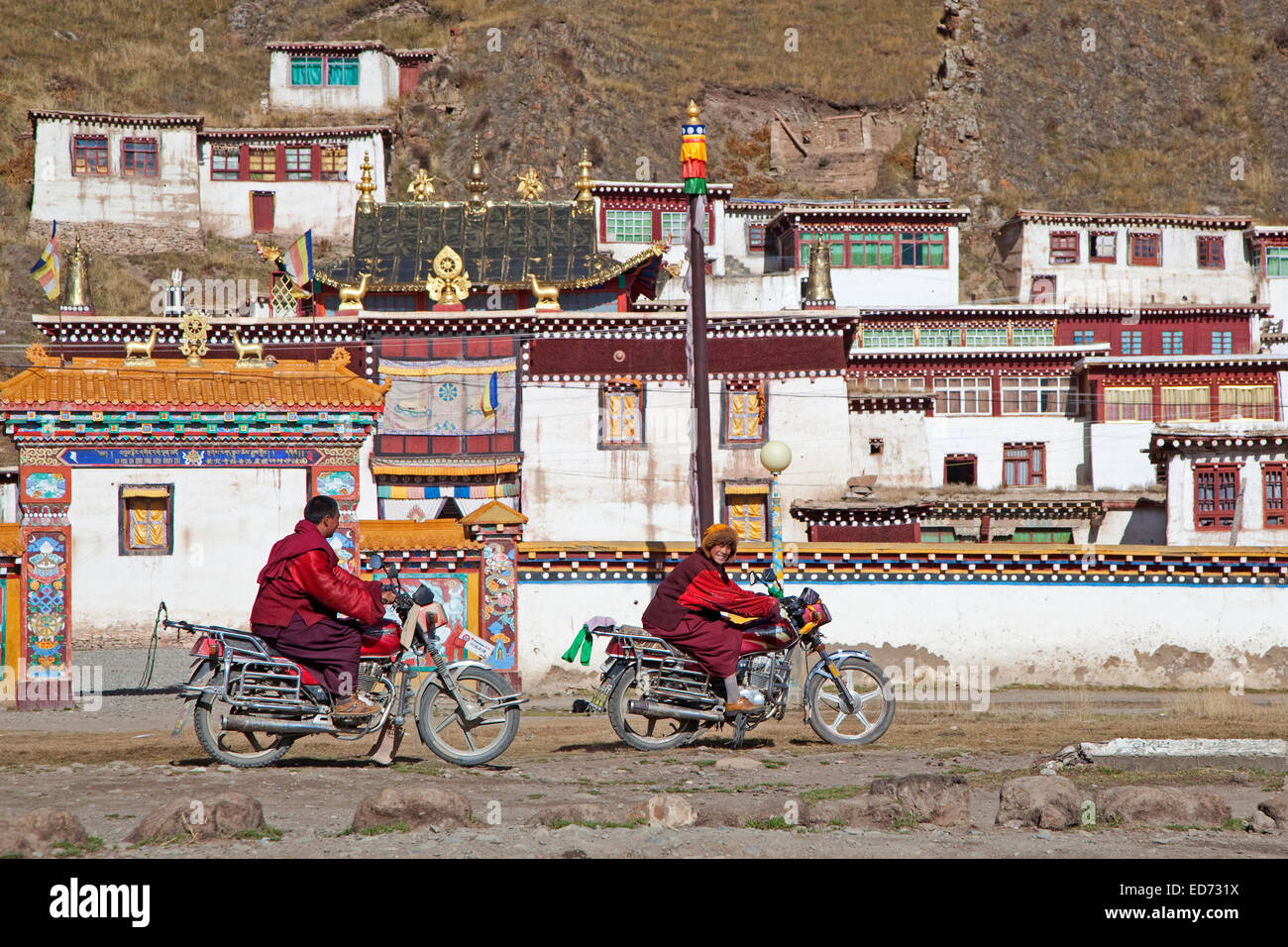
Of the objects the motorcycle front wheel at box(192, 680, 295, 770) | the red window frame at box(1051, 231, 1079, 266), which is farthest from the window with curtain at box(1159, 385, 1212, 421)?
the motorcycle front wheel at box(192, 680, 295, 770)

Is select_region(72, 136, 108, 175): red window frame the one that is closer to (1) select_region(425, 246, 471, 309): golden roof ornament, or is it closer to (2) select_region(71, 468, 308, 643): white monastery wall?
(1) select_region(425, 246, 471, 309): golden roof ornament

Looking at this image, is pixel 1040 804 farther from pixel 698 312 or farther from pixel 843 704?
pixel 698 312

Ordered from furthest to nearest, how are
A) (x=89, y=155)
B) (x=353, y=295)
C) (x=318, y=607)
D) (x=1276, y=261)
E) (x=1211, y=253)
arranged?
(x=1276, y=261), (x=1211, y=253), (x=89, y=155), (x=353, y=295), (x=318, y=607)

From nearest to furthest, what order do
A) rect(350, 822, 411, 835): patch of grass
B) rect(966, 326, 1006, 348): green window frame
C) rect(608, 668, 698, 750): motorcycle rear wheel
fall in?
1. rect(350, 822, 411, 835): patch of grass
2. rect(608, 668, 698, 750): motorcycle rear wheel
3. rect(966, 326, 1006, 348): green window frame

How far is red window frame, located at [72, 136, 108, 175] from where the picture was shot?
56344mm

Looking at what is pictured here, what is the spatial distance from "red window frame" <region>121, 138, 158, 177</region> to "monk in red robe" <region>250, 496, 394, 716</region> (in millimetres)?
50238

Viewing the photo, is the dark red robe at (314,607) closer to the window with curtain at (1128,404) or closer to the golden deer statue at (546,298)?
the golden deer statue at (546,298)

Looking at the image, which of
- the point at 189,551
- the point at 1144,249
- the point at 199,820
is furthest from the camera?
the point at 1144,249

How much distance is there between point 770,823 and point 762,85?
226ft

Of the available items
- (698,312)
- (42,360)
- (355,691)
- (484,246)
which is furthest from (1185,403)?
(355,691)

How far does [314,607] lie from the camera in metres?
11.3

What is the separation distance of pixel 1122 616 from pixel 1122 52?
60847mm

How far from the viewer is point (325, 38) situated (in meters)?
76.4

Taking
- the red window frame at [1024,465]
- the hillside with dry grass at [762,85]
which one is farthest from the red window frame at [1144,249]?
the red window frame at [1024,465]
